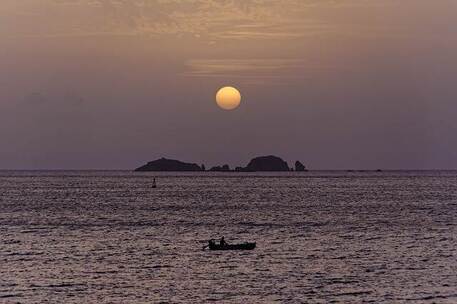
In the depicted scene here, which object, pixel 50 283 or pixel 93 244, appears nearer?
pixel 50 283

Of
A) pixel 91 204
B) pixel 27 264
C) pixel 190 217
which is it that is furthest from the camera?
pixel 91 204

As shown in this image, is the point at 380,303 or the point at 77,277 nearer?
the point at 380,303

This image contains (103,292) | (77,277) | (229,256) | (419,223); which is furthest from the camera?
(419,223)

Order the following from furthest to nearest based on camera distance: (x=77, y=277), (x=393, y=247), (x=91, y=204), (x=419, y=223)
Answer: (x=91, y=204)
(x=419, y=223)
(x=393, y=247)
(x=77, y=277)

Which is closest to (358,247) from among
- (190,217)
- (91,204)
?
(190,217)

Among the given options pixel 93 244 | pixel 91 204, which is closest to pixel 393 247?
pixel 93 244

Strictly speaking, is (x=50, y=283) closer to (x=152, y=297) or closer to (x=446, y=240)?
(x=152, y=297)

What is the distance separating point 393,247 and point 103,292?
36.8 meters

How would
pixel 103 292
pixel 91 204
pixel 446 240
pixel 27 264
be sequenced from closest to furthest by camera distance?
pixel 103 292 < pixel 27 264 < pixel 446 240 < pixel 91 204

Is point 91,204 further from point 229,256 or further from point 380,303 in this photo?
point 380,303

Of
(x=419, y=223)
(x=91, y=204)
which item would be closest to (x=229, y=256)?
(x=419, y=223)

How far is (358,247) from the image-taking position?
83.8m

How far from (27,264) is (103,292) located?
1531cm

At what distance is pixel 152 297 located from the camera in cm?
5472
